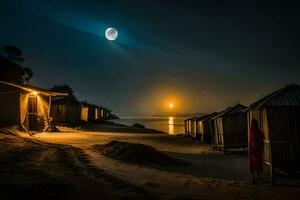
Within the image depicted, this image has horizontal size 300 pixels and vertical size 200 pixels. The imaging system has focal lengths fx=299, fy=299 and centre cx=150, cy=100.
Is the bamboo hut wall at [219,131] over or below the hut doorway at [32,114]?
below

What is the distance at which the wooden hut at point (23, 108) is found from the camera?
20953 mm

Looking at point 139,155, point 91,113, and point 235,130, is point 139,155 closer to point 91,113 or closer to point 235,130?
point 235,130

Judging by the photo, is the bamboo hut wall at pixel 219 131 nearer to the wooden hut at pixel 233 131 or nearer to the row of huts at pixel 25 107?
the wooden hut at pixel 233 131

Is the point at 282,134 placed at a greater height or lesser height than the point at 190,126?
lesser

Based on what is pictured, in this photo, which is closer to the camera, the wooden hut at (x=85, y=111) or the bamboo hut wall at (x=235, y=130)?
the bamboo hut wall at (x=235, y=130)

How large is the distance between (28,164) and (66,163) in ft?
4.31

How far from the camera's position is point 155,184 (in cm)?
877

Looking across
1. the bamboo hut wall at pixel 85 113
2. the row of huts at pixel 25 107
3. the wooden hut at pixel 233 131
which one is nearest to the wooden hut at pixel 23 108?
the row of huts at pixel 25 107

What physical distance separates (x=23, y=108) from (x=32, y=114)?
11.2 feet

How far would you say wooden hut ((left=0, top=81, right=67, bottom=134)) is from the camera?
2095 cm

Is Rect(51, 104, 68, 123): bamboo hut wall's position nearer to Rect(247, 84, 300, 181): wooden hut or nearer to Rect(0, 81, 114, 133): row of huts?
Rect(0, 81, 114, 133): row of huts

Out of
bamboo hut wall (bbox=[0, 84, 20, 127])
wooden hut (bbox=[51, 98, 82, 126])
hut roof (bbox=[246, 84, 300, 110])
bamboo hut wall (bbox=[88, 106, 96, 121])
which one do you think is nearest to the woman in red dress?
hut roof (bbox=[246, 84, 300, 110])

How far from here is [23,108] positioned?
2300cm

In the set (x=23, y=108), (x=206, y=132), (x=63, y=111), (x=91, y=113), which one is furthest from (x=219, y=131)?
(x=91, y=113)
